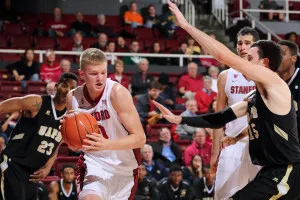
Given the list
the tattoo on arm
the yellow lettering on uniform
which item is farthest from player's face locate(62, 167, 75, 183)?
the tattoo on arm

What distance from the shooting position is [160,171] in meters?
10.8

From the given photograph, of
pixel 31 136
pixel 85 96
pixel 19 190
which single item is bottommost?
pixel 19 190

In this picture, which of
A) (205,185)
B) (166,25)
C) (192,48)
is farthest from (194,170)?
(166,25)

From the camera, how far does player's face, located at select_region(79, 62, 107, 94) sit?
564cm

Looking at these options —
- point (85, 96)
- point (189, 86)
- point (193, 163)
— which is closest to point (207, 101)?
point (189, 86)

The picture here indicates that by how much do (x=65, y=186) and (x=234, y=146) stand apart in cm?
386

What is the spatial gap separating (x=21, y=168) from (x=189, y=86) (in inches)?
269

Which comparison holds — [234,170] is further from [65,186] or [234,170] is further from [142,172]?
[65,186]

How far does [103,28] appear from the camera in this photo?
15.5 m

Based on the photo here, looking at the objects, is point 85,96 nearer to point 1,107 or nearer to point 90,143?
point 90,143

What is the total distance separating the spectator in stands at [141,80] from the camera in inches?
515

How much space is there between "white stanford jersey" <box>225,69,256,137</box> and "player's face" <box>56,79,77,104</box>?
5.26 ft

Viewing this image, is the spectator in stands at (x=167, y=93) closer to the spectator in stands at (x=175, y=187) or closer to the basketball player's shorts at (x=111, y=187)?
the spectator in stands at (x=175, y=187)

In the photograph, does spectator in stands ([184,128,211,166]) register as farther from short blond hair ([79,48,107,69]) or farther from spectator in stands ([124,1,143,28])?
short blond hair ([79,48,107,69])
